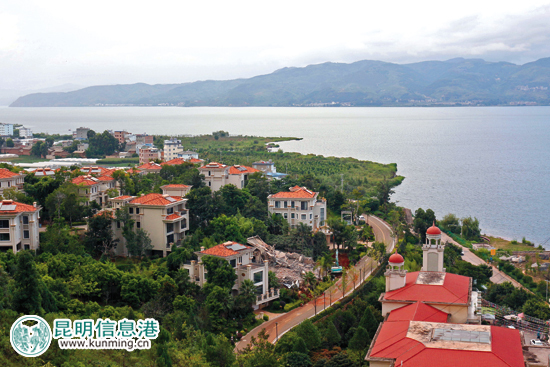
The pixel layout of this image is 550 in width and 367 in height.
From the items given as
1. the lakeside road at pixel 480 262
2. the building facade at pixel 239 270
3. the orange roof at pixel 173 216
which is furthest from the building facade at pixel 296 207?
the building facade at pixel 239 270

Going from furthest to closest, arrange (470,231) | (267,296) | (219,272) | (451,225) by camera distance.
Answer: (451,225) < (470,231) < (267,296) < (219,272)

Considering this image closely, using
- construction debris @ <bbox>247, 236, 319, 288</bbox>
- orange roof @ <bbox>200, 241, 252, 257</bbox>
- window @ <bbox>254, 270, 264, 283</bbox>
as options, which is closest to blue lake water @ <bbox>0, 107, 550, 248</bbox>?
construction debris @ <bbox>247, 236, 319, 288</bbox>

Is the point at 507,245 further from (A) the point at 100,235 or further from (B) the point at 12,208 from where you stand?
(B) the point at 12,208

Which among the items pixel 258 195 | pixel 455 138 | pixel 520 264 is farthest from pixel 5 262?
pixel 455 138

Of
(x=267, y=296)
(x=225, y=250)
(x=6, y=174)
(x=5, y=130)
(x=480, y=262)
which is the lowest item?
(x=480, y=262)

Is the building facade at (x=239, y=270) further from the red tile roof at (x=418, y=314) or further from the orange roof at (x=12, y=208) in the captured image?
the orange roof at (x=12, y=208)

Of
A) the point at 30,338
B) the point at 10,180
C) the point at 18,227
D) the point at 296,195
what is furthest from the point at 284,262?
the point at 30,338

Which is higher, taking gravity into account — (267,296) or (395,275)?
(395,275)
